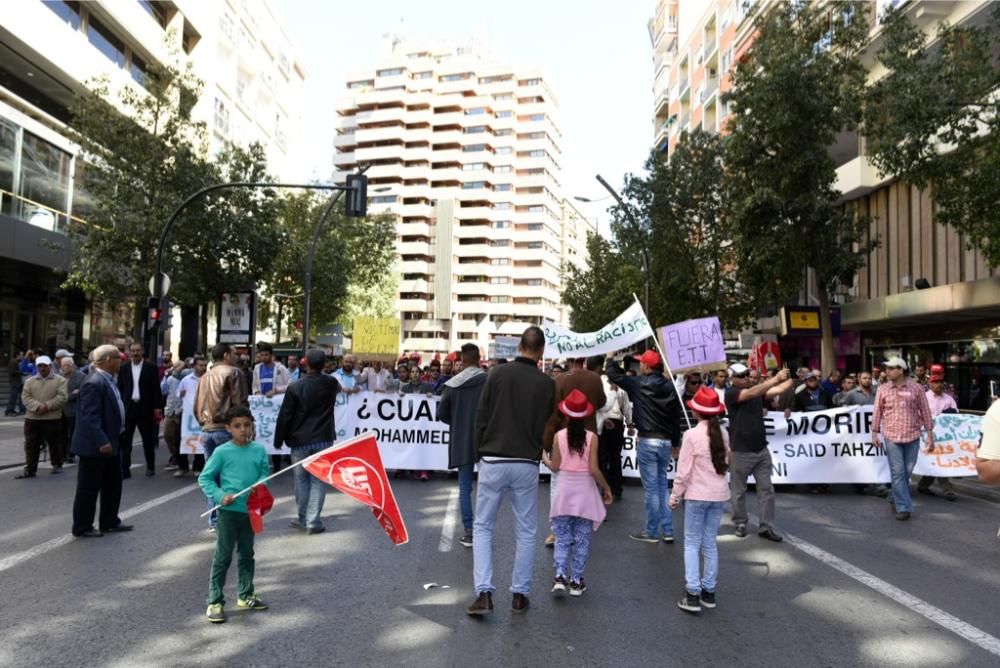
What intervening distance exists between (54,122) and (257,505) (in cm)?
2827

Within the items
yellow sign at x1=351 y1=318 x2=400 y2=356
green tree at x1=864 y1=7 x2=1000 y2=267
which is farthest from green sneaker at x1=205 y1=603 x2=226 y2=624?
yellow sign at x1=351 y1=318 x2=400 y2=356

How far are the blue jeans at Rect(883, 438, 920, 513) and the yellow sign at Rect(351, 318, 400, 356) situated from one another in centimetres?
3555

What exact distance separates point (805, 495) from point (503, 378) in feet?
23.4

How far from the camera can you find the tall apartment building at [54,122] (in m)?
24.0

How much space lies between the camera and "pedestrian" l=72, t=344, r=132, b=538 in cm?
719

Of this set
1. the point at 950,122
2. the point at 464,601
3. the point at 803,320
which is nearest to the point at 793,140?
the point at 950,122

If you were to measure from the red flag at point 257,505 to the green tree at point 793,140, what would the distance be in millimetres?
17094

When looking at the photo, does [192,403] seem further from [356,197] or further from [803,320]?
[803,320]

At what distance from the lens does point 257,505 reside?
16.8 feet

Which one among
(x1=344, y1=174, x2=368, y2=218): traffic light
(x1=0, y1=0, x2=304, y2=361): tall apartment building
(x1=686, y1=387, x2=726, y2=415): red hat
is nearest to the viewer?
(x1=686, y1=387, x2=726, y2=415): red hat

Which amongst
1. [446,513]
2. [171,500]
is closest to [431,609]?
[446,513]

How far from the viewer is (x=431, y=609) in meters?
5.22

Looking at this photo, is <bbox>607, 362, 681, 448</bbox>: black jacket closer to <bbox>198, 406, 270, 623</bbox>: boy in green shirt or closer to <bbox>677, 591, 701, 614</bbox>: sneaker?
<bbox>677, 591, 701, 614</bbox>: sneaker

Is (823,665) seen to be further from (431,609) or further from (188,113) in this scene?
(188,113)
